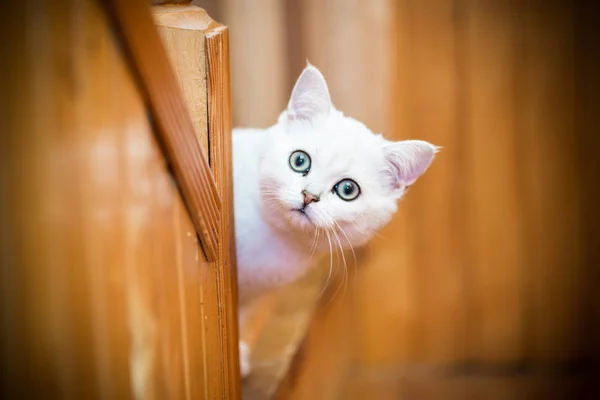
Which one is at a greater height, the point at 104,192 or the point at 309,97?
the point at 309,97

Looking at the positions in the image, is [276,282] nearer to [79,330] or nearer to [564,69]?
[79,330]

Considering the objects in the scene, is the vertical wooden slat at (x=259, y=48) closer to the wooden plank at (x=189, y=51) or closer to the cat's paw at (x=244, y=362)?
the wooden plank at (x=189, y=51)

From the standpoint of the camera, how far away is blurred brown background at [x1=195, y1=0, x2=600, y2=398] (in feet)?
3.39

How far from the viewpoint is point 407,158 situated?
0.85 metres

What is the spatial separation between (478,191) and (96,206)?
1.00 meters

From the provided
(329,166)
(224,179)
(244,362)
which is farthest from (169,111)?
(244,362)

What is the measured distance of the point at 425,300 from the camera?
128cm

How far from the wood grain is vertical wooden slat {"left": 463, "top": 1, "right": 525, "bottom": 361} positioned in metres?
0.72

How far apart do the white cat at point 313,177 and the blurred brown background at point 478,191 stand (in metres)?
0.09

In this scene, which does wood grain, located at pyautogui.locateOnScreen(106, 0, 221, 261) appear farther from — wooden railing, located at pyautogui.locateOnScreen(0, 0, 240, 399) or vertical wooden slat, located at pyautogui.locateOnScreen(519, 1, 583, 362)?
vertical wooden slat, located at pyautogui.locateOnScreen(519, 1, 583, 362)

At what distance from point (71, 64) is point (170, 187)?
0.20m

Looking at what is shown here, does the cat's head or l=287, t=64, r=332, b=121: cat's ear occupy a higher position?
l=287, t=64, r=332, b=121: cat's ear

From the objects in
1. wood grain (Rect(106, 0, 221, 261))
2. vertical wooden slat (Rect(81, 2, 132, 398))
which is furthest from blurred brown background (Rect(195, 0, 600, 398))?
vertical wooden slat (Rect(81, 2, 132, 398))

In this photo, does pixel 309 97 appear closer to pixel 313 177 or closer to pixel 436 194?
pixel 313 177
